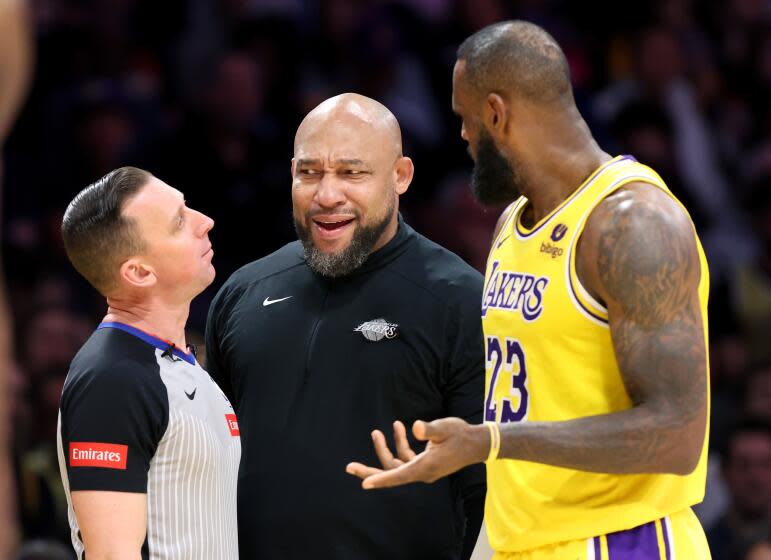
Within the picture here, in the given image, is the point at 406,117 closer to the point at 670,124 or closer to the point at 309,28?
the point at 309,28

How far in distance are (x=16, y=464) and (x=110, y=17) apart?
296cm

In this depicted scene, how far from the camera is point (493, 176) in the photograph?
11.3 feet

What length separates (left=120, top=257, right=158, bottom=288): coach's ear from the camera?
346 cm

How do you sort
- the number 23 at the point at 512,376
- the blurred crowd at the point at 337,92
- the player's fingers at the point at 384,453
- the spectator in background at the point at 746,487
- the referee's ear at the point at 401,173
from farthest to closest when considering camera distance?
→ the blurred crowd at the point at 337,92 < the spectator in background at the point at 746,487 < the referee's ear at the point at 401,173 < the number 23 at the point at 512,376 < the player's fingers at the point at 384,453

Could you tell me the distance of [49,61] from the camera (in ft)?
24.4

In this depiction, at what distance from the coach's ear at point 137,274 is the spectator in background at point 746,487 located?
3572 mm

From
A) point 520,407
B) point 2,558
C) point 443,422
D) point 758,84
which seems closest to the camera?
point 2,558

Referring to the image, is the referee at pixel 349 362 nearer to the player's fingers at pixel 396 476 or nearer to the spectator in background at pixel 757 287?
the player's fingers at pixel 396 476

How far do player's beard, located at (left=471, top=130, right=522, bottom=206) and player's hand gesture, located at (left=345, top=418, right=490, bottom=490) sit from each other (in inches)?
30.0

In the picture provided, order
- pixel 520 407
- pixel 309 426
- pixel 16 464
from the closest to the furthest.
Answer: pixel 520 407
pixel 309 426
pixel 16 464

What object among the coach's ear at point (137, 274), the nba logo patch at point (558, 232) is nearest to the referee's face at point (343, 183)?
the coach's ear at point (137, 274)

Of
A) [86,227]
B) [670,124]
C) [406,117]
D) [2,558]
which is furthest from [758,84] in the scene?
[2,558]

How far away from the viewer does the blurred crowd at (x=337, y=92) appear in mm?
6570

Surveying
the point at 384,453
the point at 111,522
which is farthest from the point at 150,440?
the point at 384,453
